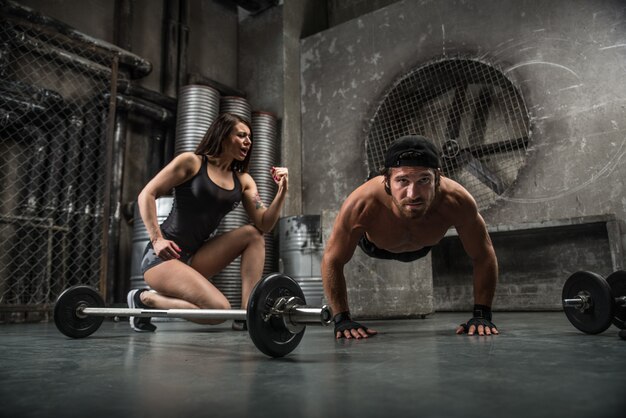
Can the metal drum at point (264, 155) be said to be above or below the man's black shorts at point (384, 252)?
above

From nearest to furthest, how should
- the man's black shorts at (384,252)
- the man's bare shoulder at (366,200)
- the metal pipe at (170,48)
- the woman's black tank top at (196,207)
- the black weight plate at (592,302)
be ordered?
the black weight plate at (592,302) < the man's bare shoulder at (366,200) < the woman's black tank top at (196,207) < the man's black shorts at (384,252) < the metal pipe at (170,48)

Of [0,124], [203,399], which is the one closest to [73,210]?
[0,124]

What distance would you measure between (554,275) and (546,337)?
8.73 ft

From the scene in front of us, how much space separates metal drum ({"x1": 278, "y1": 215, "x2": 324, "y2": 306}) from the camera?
13.5 ft

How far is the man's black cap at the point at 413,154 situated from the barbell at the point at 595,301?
80cm

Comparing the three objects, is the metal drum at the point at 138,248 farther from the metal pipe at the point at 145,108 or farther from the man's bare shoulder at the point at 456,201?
the man's bare shoulder at the point at 456,201

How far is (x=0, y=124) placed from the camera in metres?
3.76

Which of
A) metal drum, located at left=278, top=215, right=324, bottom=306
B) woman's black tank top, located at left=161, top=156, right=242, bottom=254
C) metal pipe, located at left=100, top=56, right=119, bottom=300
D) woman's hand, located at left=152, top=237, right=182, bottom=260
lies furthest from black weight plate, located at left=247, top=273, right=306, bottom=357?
metal pipe, located at left=100, top=56, right=119, bottom=300

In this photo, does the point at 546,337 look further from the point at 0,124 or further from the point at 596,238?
the point at 0,124

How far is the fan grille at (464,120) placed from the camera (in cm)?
489

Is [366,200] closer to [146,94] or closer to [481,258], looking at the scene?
[481,258]

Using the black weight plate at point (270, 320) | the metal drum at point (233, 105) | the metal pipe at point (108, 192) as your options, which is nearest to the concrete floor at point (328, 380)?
the black weight plate at point (270, 320)

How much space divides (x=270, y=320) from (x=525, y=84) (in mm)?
4025

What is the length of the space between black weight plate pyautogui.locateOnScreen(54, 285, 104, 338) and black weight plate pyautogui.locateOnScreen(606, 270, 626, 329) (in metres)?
2.36
